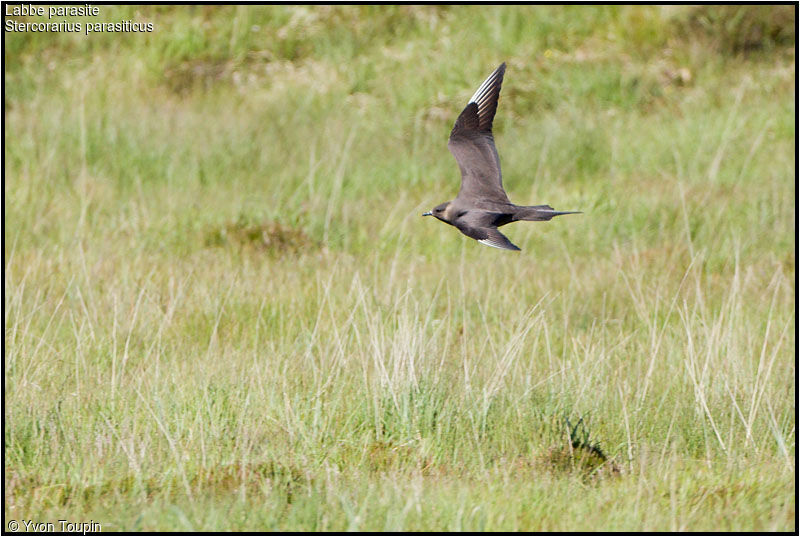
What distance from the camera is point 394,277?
5.29 metres

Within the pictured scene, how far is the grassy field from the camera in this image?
3.11 m

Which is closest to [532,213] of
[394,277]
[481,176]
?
[481,176]

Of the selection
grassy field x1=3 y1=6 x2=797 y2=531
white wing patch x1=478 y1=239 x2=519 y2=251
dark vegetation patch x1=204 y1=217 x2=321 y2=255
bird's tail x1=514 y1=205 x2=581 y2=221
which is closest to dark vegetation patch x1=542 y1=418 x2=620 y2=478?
grassy field x1=3 y1=6 x2=797 y2=531

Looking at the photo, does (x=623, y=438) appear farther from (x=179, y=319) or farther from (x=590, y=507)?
(x=179, y=319)

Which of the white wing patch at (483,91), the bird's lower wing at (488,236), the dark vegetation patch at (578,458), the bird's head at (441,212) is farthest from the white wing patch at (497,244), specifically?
→ the white wing patch at (483,91)

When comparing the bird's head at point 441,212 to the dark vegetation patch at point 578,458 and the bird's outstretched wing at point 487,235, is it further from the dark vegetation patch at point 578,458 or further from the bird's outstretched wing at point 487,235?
the dark vegetation patch at point 578,458

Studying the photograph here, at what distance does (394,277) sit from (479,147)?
4.38 feet

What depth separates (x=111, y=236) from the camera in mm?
6453

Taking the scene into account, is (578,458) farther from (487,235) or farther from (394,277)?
(394,277)

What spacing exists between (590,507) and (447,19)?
855 cm

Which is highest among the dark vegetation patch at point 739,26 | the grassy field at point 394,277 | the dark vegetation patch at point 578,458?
the dark vegetation patch at point 739,26

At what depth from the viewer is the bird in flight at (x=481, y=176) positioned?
3.84 m

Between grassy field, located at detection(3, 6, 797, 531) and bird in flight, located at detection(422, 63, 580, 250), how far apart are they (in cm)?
44

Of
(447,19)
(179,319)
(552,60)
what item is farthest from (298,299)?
(447,19)
